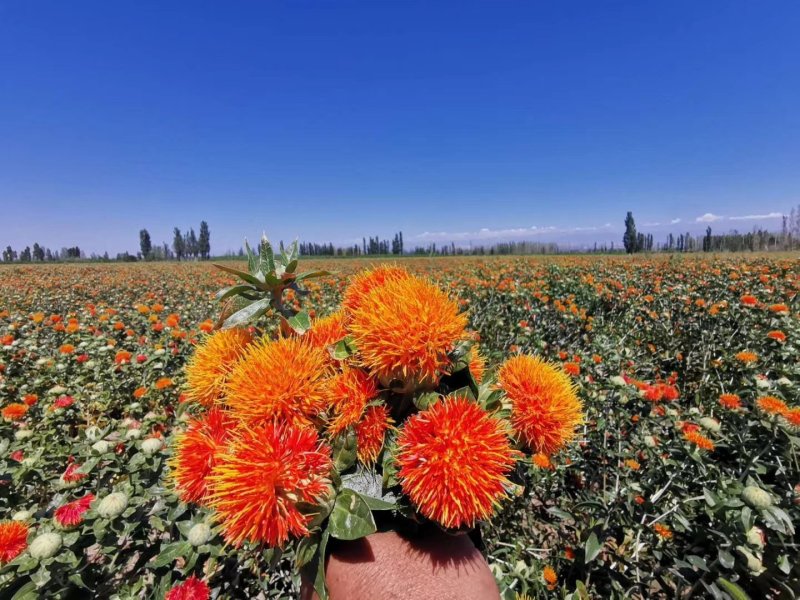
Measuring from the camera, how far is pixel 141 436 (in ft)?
4.94

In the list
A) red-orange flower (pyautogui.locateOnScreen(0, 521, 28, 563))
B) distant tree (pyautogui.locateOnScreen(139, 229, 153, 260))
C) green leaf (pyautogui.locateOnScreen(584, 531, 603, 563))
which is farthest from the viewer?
distant tree (pyautogui.locateOnScreen(139, 229, 153, 260))

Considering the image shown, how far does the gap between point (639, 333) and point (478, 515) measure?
16.5 ft

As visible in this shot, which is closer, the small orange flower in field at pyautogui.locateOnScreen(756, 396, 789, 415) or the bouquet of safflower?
the bouquet of safflower

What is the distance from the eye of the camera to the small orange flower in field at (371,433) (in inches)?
24.4

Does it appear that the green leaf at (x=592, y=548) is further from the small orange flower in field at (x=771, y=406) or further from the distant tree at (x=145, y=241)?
the distant tree at (x=145, y=241)

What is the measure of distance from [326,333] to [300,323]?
3.5 inches

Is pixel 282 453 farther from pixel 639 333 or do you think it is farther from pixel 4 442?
pixel 639 333

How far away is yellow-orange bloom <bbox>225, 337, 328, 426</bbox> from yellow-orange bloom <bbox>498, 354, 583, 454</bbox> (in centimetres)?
35

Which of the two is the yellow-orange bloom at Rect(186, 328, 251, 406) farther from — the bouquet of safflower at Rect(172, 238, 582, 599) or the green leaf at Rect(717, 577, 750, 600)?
the green leaf at Rect(717, 577, 750, 600)

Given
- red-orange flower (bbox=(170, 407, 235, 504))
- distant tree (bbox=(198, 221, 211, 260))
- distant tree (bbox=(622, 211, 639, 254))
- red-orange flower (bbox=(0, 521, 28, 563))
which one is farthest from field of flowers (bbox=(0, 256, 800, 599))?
distant tree (bbox=(198, 221, 211, 260))

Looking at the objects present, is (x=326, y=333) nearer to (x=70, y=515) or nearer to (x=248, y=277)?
(x=248, y=277)

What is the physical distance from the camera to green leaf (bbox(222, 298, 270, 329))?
65cm

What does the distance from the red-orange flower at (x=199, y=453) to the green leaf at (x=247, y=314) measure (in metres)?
0.16

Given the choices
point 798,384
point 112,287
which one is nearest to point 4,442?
point 798,384
